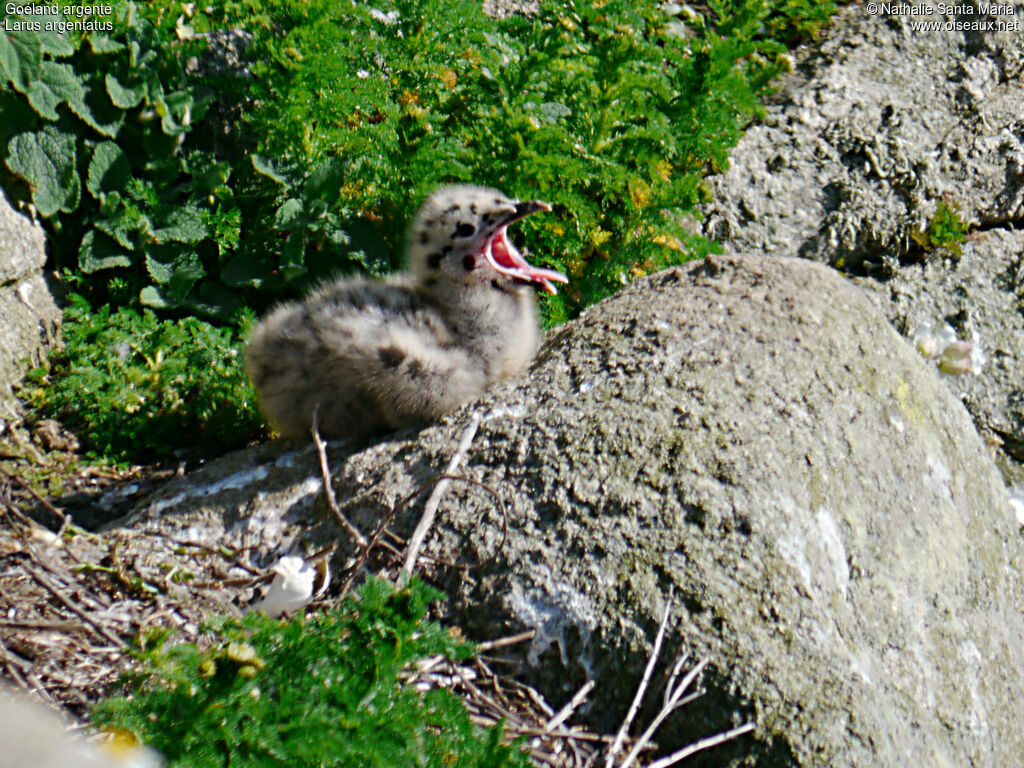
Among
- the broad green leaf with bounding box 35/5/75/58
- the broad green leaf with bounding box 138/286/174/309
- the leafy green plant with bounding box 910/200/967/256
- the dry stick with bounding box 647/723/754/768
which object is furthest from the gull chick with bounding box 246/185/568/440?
the leafy green plant with bounding box 910/200/967/256

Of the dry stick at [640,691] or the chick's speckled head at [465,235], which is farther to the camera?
the chick's speckled head at [465,235]

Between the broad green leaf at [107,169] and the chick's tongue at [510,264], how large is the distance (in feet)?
7.26

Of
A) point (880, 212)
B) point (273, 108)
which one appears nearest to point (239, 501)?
point (273, 108)

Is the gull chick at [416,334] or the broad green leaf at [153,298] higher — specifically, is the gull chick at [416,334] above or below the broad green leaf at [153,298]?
above

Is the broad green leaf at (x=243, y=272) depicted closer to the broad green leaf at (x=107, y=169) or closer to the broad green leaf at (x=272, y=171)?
the broad green leaf at (x=272, y=171)

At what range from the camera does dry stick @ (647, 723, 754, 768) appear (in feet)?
9.29

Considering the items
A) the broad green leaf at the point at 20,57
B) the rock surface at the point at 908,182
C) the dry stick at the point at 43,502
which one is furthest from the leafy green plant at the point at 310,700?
the rock surface at the point at 908,182

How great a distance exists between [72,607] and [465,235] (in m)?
2.18

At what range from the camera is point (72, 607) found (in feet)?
10.0

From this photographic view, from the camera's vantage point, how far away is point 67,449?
4809mm

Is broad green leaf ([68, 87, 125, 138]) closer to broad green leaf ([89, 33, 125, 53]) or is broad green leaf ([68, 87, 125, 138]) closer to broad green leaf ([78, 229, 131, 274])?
broad green leaf ([89, 33, 125, 53])

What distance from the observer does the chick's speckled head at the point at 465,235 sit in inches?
171

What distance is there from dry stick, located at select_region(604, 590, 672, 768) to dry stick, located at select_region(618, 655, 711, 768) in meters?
0.04

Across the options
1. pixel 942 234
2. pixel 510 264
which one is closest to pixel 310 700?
pixel 510 264
